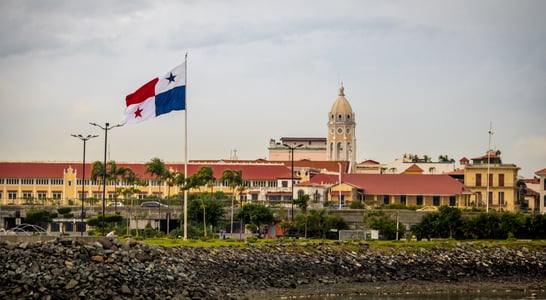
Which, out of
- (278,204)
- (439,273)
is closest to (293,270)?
(439,273)

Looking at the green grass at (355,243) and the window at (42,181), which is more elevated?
the window at (42,181)

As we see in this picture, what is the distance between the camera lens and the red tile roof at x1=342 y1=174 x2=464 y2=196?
144 m

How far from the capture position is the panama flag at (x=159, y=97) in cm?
6775

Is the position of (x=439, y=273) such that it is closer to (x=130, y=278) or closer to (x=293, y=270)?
(x=293, y=270)

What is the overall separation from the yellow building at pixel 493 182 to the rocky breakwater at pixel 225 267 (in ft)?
212

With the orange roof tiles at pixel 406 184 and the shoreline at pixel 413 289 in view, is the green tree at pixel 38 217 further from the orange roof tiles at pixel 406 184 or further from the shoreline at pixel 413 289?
the shoreline at pixel 413 289

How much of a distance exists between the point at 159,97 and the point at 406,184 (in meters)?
82.5

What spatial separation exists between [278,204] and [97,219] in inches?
1287

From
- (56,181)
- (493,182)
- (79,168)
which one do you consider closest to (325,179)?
(493,182)

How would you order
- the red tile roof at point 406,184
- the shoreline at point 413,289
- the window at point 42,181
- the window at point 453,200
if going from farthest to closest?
the window at point 42,181 → the red tile roof at point 406,184 → the window at point 453,200 → the shoreline at point 413,289

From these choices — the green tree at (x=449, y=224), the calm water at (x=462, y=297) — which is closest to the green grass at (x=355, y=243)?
the green tree at (x=449, y=224)

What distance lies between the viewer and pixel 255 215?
102m

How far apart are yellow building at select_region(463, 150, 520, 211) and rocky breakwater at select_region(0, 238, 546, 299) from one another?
6462cm

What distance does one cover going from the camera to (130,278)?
56.2 m
